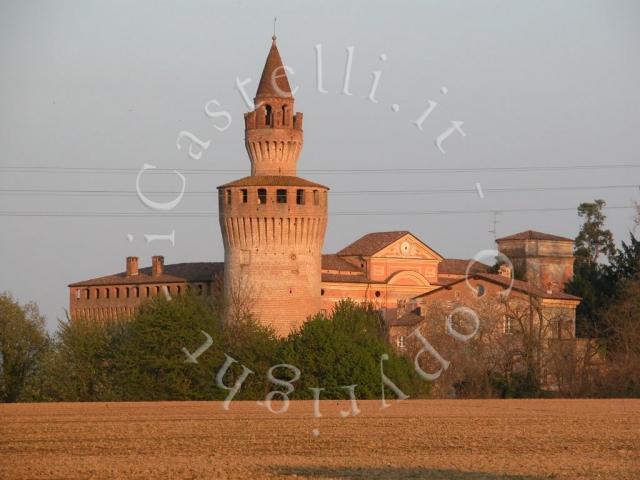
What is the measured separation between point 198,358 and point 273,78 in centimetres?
1681

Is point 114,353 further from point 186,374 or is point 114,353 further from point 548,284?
point 548,284

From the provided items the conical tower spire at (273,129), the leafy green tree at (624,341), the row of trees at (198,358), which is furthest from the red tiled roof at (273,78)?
the leafy green tree at (624,341)

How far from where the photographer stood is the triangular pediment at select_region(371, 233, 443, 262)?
226 ft

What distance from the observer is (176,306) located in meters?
48.2

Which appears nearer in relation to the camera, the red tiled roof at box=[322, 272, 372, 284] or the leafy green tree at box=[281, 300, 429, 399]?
the leafy green tree at box=[281, 300, 429, 399]

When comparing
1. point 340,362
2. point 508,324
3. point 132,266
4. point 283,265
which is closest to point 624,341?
point 508,324

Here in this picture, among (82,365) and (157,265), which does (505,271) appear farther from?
(82,365)

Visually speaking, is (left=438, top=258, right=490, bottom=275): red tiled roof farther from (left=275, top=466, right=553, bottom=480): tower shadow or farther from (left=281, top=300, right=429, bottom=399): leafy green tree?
(left=275, top=466, right=553, bottom=480): tower shadow

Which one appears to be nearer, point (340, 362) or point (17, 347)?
point (340, 362)

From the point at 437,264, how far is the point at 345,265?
488 centimetres

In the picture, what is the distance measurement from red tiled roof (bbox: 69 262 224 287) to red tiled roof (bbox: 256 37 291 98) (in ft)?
27.0

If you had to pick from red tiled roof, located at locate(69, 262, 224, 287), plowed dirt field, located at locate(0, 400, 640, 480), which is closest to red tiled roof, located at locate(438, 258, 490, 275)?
red tiled roof, located at locate(69, 262, 224, 287)

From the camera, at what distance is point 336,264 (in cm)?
6794

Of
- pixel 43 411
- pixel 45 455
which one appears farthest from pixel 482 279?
pixel 45 455
